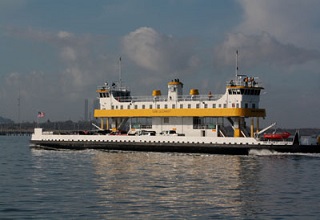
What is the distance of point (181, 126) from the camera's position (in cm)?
6138

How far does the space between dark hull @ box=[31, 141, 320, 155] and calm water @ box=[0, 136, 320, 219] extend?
422 cm

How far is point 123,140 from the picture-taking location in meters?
61.1

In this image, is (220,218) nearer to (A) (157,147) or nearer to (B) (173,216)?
(B) (173,216)

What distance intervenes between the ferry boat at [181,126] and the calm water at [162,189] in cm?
676

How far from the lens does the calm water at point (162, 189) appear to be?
2445 centimetres

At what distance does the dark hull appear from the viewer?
175 feet

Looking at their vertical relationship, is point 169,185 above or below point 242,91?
below

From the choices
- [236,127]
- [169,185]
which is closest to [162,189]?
[169,185]

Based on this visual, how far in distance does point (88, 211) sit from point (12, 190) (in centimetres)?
792

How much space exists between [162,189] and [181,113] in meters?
30.0

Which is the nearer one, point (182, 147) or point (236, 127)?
point (236, 127)

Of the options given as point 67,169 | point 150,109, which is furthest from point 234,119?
point 67,169

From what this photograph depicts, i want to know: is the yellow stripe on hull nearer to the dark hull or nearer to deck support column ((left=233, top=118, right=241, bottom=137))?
deck support column ((left=233, top=118, right=241, bottom=137))

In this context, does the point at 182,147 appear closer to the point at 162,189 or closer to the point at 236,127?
the point at 236,127
